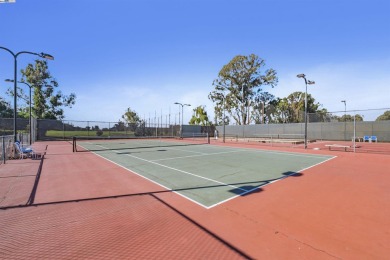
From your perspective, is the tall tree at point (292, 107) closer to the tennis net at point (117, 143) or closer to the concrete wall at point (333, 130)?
the concrete wall at point (333, 130)

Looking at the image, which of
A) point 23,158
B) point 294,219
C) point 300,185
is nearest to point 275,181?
point 300,185

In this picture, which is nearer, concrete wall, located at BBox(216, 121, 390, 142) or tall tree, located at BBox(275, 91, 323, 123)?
concrete wall, located at BBox(216, 121, 390, 142)

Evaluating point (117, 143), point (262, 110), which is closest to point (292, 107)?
point (262, 110)

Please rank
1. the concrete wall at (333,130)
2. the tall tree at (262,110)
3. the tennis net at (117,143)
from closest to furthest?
the tennis net at (117,143)
the concrete wall at (333,130)
the tall tree at (262,110)

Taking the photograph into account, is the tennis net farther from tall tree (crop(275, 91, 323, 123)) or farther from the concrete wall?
tall tree (crop(275, 91, 323, 123))

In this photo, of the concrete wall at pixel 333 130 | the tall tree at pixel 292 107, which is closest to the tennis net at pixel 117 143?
the concrete wall at pixel 333 130

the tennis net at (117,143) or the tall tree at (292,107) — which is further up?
the tall tree at (292,107)

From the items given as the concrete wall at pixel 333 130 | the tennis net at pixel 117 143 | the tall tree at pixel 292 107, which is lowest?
the tennis net at pixel 117 143

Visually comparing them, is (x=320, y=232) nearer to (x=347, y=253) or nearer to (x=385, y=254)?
(x=347, y=253)

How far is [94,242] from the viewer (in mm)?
3947

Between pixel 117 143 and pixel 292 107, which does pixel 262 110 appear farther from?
pixel 117 143

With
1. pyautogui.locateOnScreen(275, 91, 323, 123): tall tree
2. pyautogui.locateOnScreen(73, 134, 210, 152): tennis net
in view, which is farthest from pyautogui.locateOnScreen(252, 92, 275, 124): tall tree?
pyautogui.locateOnScreen(73, 134, 210, 152): tennis net

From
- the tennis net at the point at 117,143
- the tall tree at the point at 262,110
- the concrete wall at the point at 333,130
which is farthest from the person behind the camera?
the tall tree at the point at 262,110

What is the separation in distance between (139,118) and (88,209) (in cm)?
6159
